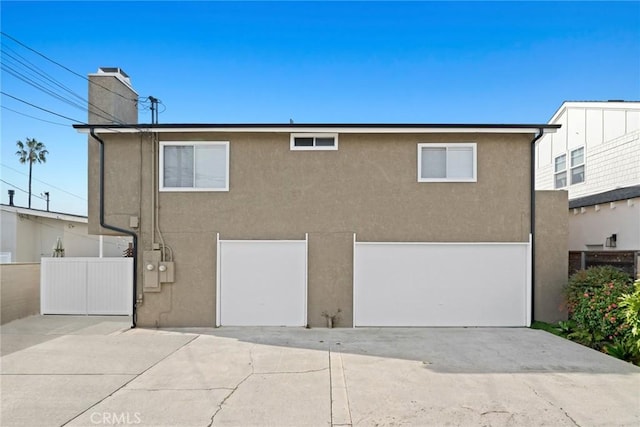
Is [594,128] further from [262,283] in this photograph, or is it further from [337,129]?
[262,283]

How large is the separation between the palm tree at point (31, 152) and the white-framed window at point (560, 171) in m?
43.1

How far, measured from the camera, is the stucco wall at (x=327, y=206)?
9133 mm

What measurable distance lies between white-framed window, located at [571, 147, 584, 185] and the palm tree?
143 feet

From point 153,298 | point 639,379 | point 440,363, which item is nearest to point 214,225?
point 153,298

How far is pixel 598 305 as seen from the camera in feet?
24.4

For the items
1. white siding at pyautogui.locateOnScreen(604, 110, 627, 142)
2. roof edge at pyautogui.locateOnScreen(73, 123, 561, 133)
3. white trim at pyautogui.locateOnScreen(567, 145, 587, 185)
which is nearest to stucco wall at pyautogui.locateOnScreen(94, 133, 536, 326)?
roof edge at pyautogui.locateOnScreen(73, 123, 561, 133)

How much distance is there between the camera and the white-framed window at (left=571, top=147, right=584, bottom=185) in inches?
556

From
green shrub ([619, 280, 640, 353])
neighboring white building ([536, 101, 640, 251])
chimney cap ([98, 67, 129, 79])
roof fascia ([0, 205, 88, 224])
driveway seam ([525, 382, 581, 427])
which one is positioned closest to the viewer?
driveway seam ([525, 382, 581, 427])

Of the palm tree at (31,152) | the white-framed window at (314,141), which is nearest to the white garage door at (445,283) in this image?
the white-framed window at (314,141)

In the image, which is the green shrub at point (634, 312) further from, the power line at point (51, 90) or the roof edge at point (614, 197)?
the power line at point (51, 90)

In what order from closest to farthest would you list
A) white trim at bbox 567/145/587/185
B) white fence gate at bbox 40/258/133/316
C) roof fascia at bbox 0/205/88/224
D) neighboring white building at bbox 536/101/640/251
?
1. white fence gate at bbox 40/258/133/316
2. neighboring white building at bbox 536/101/640/251
3. white trim at bbox 567/145/587/185
4. roof fascia at bbox 0/205/88/224

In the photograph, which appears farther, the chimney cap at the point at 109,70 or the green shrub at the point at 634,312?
the chimney cap at the point at 109,70

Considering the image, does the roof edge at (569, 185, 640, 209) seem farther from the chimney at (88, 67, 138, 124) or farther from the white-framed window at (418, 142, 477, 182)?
the chimney at (88, 67, 138, 124)

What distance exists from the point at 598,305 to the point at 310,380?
589cm
